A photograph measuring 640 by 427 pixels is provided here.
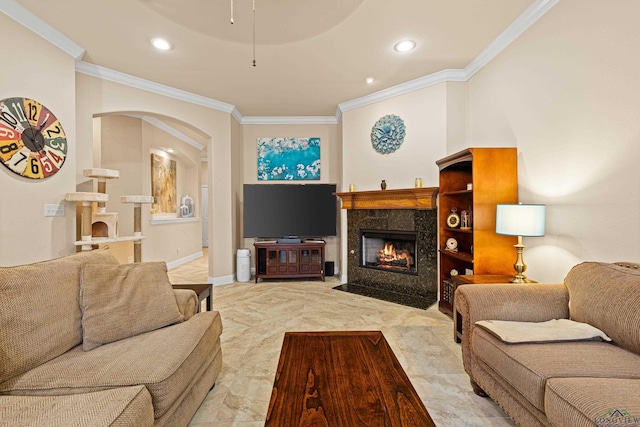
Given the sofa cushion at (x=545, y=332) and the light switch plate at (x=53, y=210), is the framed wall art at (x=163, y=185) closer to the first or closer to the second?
the light switch plate at (x=53, y=210)

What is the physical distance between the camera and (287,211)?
4.61 meters

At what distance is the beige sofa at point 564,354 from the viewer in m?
1.02

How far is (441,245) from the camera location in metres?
3.24

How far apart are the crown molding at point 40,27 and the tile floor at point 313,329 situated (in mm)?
3099

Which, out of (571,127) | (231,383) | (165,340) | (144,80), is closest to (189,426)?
(231,383)

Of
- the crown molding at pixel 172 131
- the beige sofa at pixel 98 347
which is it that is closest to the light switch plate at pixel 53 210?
the beige sofa at pixel 98 347

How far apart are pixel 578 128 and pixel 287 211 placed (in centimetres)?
359

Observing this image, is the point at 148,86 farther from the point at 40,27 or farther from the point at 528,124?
the point at 528,124

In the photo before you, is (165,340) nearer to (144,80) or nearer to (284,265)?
(284,265)

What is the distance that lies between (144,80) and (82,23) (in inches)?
42.2

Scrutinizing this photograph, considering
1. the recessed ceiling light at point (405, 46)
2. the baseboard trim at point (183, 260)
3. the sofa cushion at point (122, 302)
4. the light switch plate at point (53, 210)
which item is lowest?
the baseboard trim at point (183, 260)

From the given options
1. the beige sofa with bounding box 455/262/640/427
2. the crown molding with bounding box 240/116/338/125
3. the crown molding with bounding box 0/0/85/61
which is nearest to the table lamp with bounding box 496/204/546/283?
the beige sofa with bounding box 455/262/640/427

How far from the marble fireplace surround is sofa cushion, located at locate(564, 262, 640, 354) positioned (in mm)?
1831

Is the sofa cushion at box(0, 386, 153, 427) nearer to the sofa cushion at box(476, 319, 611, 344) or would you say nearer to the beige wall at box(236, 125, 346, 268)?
the sofa cushion at box(476, 319, 611, 344)
